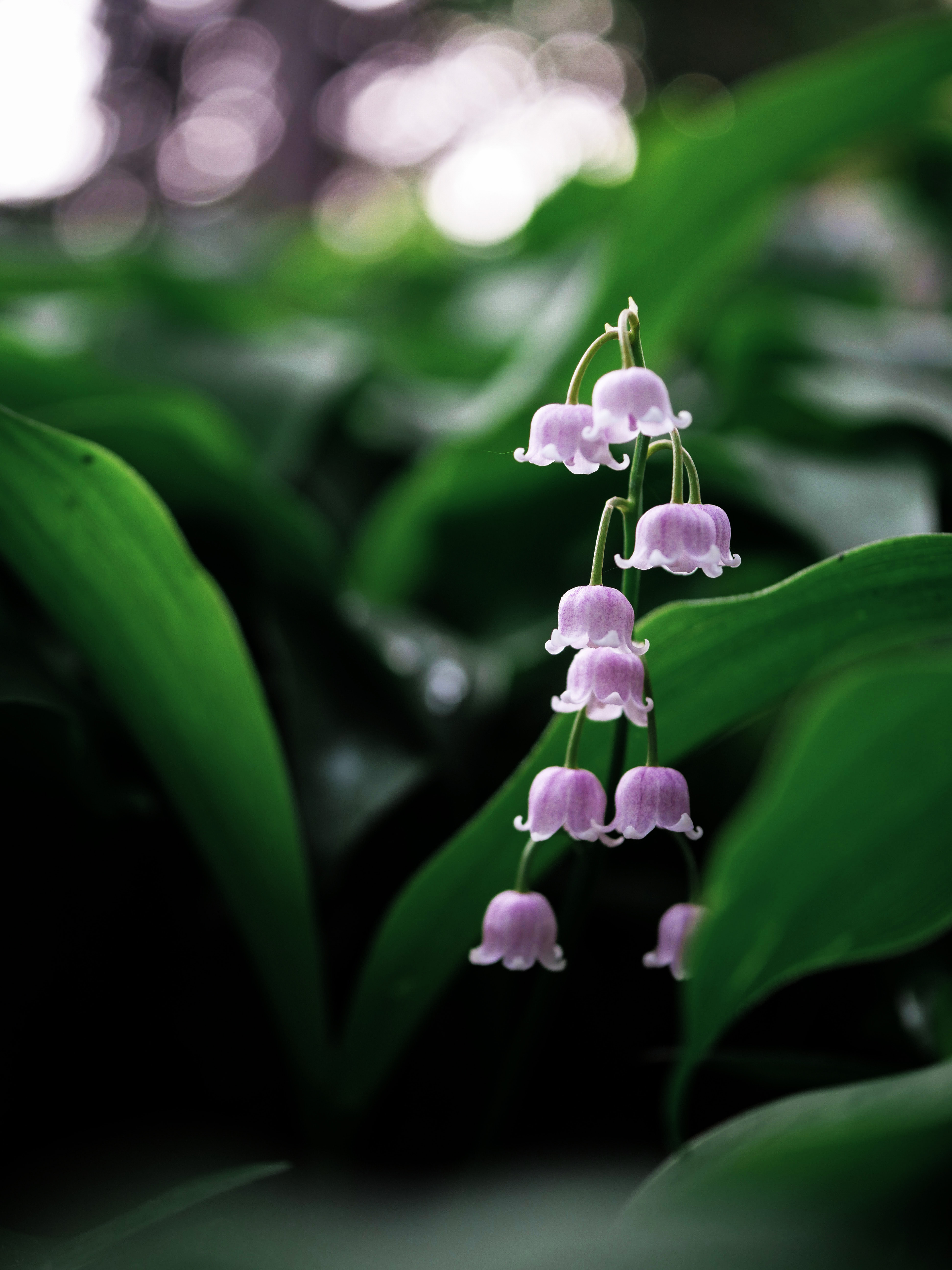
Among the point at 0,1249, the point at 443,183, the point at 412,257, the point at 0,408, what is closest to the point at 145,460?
the point at 0,408

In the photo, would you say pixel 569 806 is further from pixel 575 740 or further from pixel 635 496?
pixel 635 496

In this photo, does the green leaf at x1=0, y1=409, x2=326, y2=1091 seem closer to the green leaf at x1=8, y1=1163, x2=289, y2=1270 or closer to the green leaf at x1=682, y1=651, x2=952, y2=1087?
the green leaf at x1=8, y1=1163, x2=289, y2=1270

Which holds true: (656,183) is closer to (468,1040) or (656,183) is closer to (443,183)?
(468,1040)

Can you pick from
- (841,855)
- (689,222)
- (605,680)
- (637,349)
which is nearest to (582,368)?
(637,349)

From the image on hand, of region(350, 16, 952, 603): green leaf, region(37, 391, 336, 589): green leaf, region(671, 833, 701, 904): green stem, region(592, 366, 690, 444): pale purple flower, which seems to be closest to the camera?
region(592, 366, 690, 444): pale purple flower

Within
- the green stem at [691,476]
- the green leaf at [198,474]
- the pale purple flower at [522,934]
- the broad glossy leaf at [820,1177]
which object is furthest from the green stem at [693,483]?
the green leaf at [198,474]

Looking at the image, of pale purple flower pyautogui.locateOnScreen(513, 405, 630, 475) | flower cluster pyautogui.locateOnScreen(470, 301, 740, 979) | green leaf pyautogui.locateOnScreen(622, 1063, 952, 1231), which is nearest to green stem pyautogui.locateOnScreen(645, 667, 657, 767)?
flower cluster pyautogui.locateOnScreen(470, 301, 740, 979)

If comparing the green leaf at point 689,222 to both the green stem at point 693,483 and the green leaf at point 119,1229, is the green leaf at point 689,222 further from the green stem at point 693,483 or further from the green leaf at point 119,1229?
the green leaf at point 119,1229
